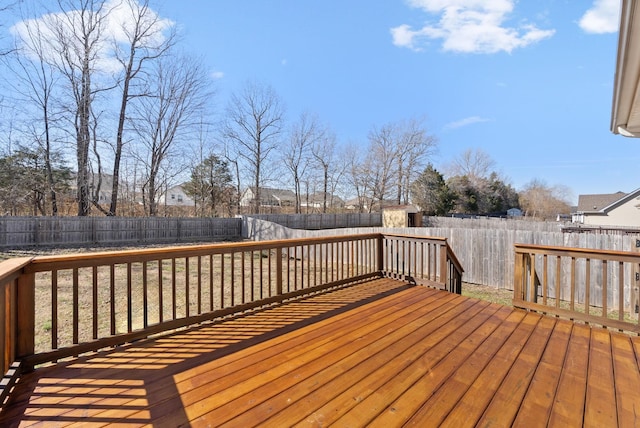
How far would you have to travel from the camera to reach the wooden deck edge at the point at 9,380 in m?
1.70

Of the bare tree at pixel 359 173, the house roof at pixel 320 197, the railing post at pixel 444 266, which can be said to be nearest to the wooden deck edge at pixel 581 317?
the railing post at pixel 444 266

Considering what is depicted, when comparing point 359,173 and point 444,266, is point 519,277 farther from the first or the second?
point 359,173

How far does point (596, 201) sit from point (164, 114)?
4000 centimetres

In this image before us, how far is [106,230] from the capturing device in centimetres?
1340

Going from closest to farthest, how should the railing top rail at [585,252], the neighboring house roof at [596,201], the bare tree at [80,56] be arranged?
the railing top rail at [585,252], the bare tree at [80,56], the neighboring house roof at [596,201]

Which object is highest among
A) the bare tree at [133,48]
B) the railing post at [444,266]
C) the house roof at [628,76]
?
the bare tree at [133,48]

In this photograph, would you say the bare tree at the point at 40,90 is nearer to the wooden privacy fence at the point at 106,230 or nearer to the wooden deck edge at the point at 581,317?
the wooden privacy fence at the point at 106,230

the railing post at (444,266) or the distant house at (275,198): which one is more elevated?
the distant house at (275,198)

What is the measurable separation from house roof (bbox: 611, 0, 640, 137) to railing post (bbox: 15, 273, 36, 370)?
13.5 feet

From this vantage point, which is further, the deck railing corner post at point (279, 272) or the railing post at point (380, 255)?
the railing post at point (380, 255)

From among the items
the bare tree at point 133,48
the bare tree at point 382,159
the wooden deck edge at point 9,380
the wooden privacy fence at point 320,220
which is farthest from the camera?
the bare tree at point 382,159

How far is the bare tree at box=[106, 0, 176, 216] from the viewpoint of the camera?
15.4m

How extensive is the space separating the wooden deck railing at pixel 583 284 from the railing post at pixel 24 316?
14.5ft

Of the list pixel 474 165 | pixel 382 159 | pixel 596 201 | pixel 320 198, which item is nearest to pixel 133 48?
pixel 320 198
